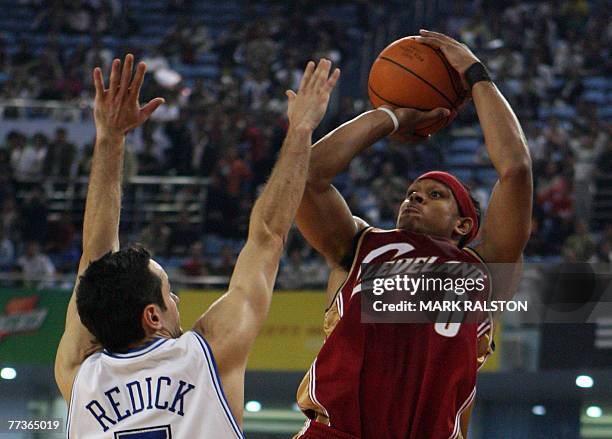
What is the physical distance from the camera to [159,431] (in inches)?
111

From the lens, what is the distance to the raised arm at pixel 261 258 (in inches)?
115

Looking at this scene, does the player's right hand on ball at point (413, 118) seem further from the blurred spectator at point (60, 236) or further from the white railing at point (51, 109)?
the white railing at point (51, 109)

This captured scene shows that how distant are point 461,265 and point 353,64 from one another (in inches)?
529

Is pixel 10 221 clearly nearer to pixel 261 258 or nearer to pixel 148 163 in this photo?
pixel 148 163

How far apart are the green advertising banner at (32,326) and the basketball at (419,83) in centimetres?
681

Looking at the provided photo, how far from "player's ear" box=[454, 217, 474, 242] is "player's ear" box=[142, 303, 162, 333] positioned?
53.7 inches

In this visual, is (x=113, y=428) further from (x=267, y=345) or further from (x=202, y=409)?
(x=267, y=345)

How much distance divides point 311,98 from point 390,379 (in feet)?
3.17

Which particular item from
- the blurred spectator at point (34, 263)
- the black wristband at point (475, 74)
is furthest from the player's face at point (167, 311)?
the blurred spectator at point (34, 263)

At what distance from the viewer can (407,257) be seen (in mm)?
3738

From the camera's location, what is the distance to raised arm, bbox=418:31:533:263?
378 cm

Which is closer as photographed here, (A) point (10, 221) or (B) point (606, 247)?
(B) point (606, 247)

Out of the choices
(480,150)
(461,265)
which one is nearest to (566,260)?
(480,150)

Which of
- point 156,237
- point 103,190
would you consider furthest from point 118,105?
point 156,237
